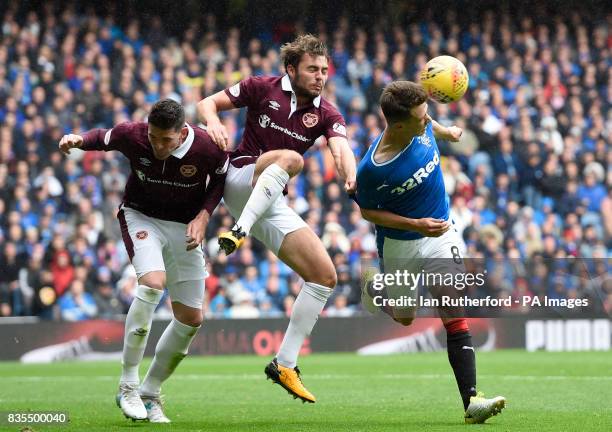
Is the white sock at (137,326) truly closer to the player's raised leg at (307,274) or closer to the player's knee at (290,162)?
the player's raised leg at (307,274)

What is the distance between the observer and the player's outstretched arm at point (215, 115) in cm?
808

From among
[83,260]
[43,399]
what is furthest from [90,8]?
[43,399]

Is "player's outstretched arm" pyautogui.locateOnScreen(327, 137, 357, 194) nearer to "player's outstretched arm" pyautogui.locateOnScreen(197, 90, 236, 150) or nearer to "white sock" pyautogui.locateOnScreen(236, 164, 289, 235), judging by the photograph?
"white sock" pyautogui.locateOnScreen(236, 164, 289, 235)

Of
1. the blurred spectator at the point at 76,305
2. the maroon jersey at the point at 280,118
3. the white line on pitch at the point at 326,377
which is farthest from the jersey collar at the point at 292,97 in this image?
the blurred spectator at the point at 76,305

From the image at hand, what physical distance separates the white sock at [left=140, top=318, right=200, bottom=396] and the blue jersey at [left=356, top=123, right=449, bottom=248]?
1645mm

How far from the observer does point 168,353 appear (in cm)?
846

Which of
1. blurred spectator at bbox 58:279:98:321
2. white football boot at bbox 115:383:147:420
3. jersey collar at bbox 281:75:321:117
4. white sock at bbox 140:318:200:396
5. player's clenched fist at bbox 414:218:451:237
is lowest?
blurred spectator at bbox 58:279:98:321

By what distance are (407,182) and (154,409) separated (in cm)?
248

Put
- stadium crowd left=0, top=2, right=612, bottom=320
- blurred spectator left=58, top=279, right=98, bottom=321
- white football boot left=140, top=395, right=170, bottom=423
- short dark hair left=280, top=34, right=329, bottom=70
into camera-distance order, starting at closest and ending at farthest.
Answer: white football boot left=140, top=395, right=170, bottom=423, short dark hair left=280, top=34, right=329, bottom=70, blurred spectator left=58, top=279, right=98, bottom=321, stadium crowd left=0, top=2, right=612, bottom=320

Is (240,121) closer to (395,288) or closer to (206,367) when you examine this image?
(206,367)

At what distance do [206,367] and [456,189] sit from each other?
21.3 ft

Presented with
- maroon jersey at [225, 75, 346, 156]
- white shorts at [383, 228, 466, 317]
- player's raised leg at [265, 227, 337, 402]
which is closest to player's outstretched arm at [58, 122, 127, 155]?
maroon jersey at [225, 75, 346, 156]

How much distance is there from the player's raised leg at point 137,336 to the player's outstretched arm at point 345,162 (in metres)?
1.46

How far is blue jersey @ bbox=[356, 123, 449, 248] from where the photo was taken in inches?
311
